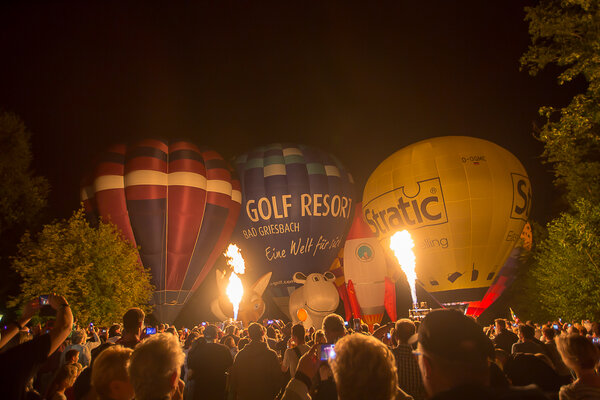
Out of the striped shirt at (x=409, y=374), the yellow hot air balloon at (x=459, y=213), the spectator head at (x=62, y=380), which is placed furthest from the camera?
the yellow hot air balloon at (x=459, y=213)

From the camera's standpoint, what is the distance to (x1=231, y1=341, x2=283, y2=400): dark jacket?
4309 mm

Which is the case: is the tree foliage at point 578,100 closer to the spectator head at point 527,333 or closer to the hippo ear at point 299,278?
the spectator head at point 527,333

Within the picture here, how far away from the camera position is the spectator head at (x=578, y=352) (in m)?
2.96

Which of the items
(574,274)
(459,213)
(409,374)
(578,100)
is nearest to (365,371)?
(409,374)

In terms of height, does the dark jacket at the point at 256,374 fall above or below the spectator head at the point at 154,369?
below

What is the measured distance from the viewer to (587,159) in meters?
14.8

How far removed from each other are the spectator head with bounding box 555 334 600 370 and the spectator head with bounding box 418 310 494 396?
1789mm

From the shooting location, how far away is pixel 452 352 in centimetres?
169

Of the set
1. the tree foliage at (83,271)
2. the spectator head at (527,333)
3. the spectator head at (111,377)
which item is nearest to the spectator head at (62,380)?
the spectator head at (111,377)

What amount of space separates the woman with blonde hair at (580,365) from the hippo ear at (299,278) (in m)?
17.2

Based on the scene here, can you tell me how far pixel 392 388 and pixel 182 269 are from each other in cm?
1812

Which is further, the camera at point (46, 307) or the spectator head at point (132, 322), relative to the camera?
the spectator head at point (132, 322)

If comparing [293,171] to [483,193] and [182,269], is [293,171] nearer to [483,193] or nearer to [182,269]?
[182,269]

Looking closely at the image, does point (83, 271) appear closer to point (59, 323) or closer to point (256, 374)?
point (256, 374)
